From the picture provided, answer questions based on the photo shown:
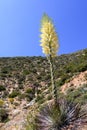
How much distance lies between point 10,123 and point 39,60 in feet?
85.1

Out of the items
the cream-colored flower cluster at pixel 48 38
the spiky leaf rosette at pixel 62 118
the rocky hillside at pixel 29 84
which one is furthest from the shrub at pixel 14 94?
the cream-colored flower cluster at pixel 48 38

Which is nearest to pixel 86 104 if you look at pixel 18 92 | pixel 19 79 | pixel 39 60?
pixel 18 92

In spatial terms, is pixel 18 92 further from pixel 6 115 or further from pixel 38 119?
pixel 38 119

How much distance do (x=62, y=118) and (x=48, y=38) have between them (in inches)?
110

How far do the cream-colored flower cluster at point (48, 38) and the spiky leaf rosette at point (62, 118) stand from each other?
6.53ft

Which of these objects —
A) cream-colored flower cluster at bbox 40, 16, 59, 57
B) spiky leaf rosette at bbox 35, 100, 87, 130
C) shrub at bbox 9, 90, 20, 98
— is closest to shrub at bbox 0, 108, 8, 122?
shrub at bbox 9, 90, 20, 98

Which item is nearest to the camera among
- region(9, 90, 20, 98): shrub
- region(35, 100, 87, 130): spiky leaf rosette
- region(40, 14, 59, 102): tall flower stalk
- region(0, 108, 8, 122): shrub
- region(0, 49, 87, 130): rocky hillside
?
region(40, 14, 59, 102): tall flower stalk

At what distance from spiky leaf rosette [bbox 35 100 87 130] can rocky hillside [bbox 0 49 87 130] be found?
1822mm

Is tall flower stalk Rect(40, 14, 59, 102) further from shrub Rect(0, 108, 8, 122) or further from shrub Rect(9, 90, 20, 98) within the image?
shrub Rect(9, 90, 20, 98)

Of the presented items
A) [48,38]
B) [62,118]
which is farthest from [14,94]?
[48,38]

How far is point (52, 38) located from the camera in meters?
11.4

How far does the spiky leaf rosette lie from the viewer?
1192 cm

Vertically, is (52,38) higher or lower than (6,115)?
higher

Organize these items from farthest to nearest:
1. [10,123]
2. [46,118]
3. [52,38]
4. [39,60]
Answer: [39,60], [10,123], [46,118], [52,38]
